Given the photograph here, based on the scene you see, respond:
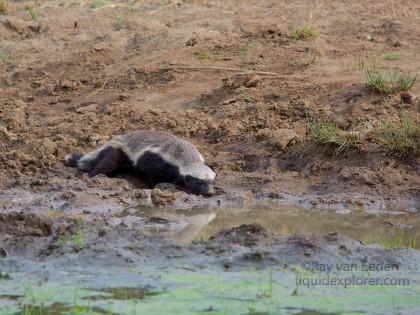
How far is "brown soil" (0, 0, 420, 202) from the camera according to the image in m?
10.6

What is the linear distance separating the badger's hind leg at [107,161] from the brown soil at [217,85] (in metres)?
→ 0.28

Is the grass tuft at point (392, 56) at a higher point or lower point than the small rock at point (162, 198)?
higher

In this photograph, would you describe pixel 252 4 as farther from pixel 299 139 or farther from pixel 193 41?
pixel 299 139

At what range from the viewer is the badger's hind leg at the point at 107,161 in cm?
1061

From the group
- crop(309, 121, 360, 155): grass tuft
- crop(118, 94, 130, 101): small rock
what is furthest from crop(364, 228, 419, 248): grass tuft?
crop(118, 94, 130, 101): small rock

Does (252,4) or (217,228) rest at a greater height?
(252,4)

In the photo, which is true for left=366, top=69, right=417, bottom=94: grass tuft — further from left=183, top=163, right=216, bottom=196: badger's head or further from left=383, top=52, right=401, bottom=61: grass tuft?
left=183, top=163, right=216, bottom=196: badger's head

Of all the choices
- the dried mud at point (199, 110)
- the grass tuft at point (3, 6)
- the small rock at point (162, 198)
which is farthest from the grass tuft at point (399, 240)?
the grass tuft at point (3, 6)

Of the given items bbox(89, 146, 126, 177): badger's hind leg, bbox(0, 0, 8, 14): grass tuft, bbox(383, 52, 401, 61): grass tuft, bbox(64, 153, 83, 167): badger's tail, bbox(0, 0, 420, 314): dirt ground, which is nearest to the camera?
bbox(0, 0, 420, 314): dirt ground

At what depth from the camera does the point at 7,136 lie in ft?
37.7

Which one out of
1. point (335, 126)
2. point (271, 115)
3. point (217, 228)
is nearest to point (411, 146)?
point (335, 126)

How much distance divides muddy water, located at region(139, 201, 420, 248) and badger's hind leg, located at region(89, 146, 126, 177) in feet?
Answer: 3.89

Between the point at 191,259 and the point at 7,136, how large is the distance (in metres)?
4.49

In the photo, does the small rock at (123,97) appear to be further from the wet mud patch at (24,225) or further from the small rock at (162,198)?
the wet mud patch at (24,225)
